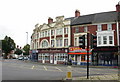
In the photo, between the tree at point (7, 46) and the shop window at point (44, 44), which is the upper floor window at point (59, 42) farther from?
the tree at point (7, 46)

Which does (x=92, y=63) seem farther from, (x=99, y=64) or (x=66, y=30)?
(x=66, y=30)

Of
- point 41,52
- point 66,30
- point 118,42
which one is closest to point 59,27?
point 66,30

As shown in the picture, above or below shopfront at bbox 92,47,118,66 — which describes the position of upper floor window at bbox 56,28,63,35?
above

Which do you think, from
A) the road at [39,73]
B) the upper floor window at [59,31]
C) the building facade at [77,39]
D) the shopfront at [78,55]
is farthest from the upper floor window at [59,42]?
the road at [39,73]

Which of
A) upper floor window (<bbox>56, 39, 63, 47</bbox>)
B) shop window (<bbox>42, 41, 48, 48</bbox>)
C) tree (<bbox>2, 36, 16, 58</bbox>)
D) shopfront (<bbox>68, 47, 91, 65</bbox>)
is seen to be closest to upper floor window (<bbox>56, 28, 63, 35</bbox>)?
upper floor window (<bbox>56, 39, 63, 47</bbox>)

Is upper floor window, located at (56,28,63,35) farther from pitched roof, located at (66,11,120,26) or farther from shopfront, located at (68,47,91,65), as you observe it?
shopfront, located at (68,47,91,65)

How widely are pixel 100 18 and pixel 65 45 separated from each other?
9950 mm

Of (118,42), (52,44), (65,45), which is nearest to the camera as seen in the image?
(118,42)

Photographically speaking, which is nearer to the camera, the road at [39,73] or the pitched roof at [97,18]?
the road at [39,73]

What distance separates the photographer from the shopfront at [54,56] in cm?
3634

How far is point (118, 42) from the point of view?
2958cm

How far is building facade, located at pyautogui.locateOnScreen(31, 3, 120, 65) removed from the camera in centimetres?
3072

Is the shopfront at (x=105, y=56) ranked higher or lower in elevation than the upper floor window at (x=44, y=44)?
lower

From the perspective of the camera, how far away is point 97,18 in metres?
34.1
